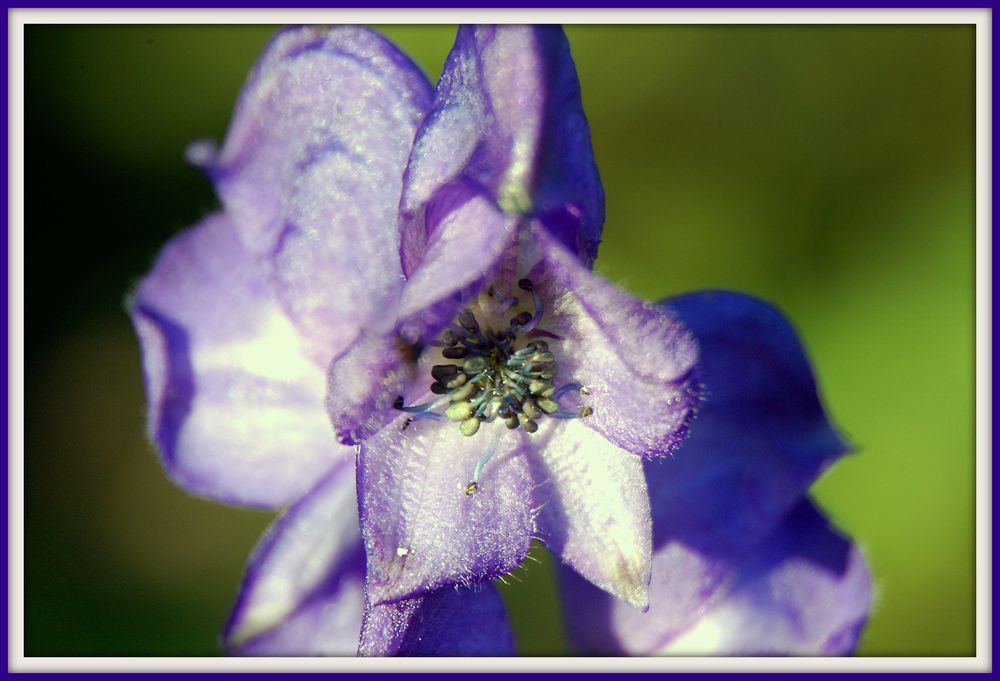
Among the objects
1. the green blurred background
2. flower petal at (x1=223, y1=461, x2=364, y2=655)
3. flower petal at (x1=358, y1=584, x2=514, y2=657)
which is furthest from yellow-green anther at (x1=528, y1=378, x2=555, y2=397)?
the green blurred background

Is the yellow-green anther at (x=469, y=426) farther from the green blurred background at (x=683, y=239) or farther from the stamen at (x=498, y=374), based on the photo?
the green blurred background at (x=683, y=239)

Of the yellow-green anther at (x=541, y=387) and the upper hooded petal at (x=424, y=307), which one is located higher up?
the upper hooded petal at (x=424, y=307)

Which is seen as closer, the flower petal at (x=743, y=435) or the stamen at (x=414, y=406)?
the stamen at (x=414, y=406)

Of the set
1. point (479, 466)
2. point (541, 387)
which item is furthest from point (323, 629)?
point (541, 387)

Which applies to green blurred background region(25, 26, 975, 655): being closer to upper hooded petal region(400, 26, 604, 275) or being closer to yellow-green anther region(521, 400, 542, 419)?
yellow-green anther region(521, 400, 542, 419)

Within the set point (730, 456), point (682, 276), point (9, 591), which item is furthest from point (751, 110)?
point (9, 591)

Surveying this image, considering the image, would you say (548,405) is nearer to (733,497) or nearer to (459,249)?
(459,249)

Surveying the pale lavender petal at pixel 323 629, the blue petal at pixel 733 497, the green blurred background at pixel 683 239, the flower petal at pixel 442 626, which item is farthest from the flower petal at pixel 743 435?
the green blurred background at pixel 683 239
